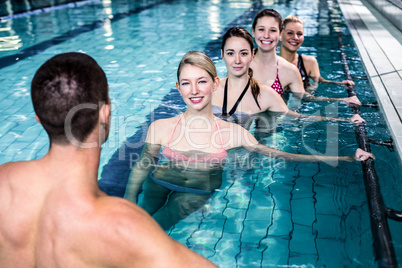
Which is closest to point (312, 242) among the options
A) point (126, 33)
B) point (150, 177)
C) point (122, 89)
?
point (150, 177)

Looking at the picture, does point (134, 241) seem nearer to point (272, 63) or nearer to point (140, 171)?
point (140, 171)

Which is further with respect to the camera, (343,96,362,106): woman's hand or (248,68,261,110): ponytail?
(343,96,362,106): woman's hand

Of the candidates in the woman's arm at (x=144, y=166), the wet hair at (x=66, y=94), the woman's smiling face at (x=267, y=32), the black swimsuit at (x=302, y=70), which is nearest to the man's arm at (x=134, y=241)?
the wet hair at (x=66, y=94)

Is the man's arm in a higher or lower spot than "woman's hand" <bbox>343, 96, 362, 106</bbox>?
higher

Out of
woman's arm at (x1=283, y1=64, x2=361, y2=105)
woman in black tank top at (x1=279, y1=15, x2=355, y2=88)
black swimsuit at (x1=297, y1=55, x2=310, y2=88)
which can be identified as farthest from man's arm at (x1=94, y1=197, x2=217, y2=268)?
black swimsuit at (x1=297, y1=55, x2=310, y2=88)

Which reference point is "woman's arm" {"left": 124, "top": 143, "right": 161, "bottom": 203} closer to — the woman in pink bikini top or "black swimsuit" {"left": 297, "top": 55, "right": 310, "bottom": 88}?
the woman in pink bikini top

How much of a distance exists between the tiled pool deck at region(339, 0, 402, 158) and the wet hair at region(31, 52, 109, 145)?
112 inches

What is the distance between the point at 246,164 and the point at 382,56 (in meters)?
4.54

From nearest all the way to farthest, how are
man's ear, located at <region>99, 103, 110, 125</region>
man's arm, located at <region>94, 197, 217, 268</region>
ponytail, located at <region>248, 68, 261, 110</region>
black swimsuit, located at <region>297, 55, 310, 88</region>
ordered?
man's arm, located at <region>94, 197, 217, 268</region> → man's ear, located at <region>99, 103, 110, 125</region> → ponytail, located at <region>248, 68, 261, 110</region> → black swimsuit, located at <region>297, 55, 310, 88</region>

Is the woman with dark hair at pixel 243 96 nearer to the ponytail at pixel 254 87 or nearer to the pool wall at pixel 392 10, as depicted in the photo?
the ponytail at pixel 254 87

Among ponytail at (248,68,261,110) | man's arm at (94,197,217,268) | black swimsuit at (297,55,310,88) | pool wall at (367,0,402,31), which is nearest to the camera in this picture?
man's arm at (94,197,217,268)

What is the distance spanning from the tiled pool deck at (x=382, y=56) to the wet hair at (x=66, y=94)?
284 cm

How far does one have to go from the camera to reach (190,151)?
318 cm

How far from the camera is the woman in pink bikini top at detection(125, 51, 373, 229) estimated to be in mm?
2879
